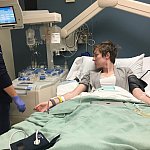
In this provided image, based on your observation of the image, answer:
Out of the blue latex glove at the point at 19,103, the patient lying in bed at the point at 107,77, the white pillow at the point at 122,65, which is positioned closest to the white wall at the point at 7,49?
the white pillow at the point at 122,65

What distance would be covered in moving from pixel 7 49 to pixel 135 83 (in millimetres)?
1764

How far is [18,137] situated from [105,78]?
108 centimetres

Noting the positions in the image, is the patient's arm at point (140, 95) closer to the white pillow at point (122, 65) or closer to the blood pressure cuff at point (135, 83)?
the blood pressure cuff at point (135, 83)

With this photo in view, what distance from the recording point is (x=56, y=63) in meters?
3.07

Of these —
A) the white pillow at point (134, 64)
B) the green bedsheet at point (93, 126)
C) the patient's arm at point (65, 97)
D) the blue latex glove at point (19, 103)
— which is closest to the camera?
the green bedsheet at point (93, 126)

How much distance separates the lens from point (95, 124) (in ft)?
4.55

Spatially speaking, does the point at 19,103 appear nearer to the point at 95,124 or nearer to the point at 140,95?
the point at 95,124

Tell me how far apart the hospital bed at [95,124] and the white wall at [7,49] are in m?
1.62

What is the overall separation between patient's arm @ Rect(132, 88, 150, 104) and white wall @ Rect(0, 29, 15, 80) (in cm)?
176

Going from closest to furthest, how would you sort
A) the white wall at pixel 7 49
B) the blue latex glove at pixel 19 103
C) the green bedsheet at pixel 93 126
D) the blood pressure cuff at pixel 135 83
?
the green bedsheet at pixel 93 126
the blue latex glove at pixel 19 103
the blood pressure cuff at pixel 135 83
the white wall at pixel 7 49

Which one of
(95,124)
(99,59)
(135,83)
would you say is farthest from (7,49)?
(95,124)

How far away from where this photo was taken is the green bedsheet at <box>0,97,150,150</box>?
3.59 feet

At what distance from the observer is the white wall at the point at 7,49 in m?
3.03

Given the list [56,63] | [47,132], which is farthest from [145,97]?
[56,63]
